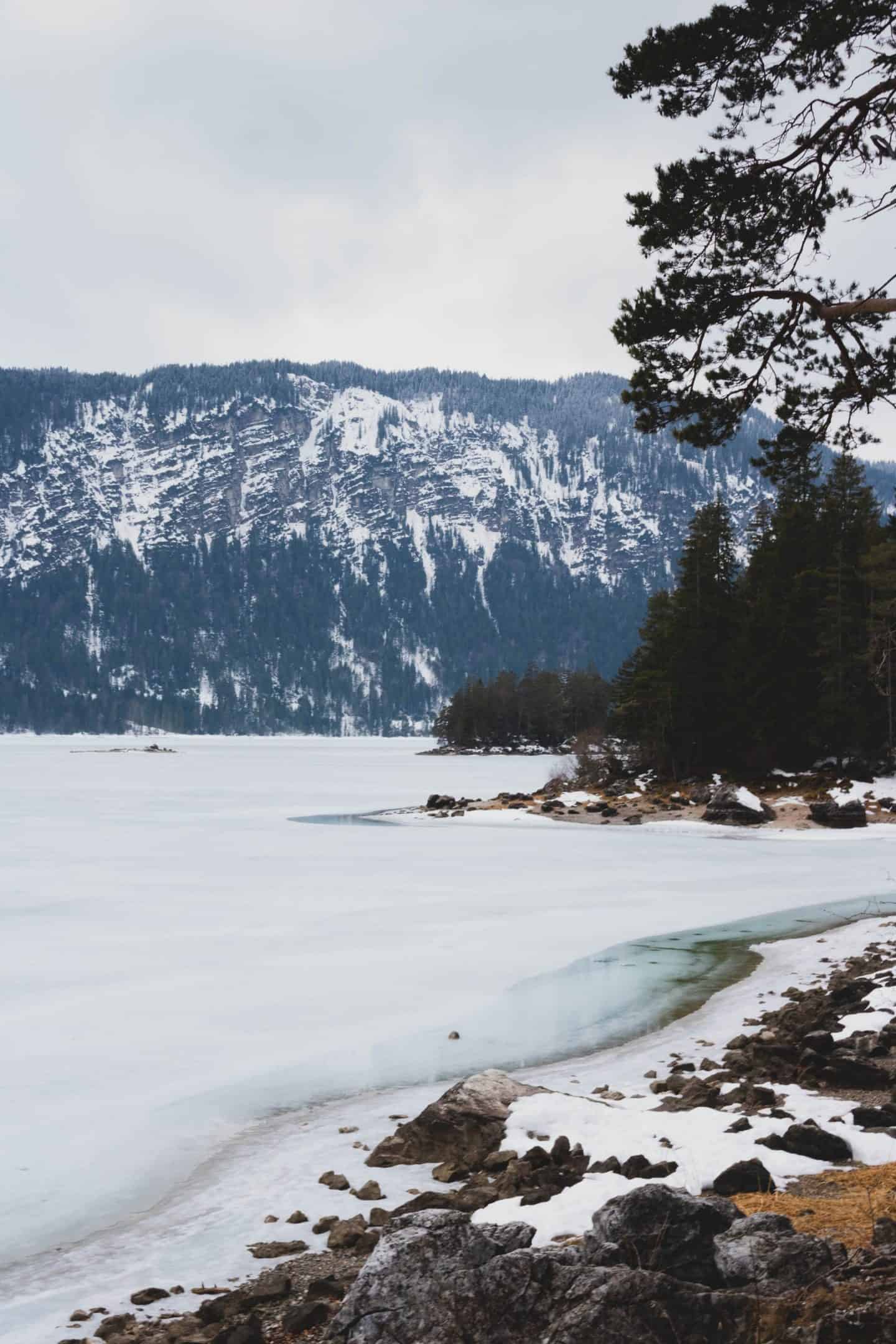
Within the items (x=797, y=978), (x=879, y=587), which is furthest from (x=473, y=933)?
(x=879, y=587)

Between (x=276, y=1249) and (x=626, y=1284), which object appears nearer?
(x=626, y=1284)

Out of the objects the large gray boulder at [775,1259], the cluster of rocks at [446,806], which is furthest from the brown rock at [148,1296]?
the cluster of rocks at [446,806]

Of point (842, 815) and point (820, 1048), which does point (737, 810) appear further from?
point (820, 1048)

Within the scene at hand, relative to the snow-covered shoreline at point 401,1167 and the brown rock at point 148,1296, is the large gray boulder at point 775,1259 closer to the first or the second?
the snow-covered shoreline at point 401,1167

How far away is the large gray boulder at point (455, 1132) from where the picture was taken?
7824 mm

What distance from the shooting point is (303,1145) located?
853 cm

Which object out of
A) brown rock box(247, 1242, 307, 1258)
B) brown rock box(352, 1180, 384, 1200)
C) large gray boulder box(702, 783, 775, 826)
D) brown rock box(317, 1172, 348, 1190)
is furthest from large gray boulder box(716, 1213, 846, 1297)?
large gray boulder box(702, 783, 775, 826)

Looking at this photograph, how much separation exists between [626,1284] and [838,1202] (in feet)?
7.80

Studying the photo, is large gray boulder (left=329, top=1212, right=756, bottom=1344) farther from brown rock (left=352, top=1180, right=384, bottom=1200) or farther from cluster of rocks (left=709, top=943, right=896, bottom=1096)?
cluster of rocks (left=709, top=943, right=896, bottom=1096)

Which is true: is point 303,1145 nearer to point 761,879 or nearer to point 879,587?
point 761,879

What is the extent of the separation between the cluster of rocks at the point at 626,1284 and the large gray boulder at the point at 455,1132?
3.04 meters

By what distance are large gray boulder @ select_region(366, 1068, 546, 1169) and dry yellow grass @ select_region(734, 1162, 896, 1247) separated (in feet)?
7.36

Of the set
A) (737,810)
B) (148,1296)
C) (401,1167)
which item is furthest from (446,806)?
(148,1296)

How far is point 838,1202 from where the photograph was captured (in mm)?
5793
